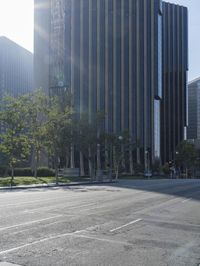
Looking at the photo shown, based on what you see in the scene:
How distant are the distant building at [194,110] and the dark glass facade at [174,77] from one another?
16.6 meters

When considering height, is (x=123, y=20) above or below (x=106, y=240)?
above

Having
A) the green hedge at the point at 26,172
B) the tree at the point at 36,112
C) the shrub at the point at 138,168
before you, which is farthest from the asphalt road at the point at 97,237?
the shrub at the point at 138,168

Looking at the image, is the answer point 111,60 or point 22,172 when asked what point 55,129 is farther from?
point 111,60

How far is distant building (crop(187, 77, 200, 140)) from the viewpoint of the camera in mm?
189812

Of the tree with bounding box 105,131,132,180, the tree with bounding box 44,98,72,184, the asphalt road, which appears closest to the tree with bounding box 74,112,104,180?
the tree with bounding box 44,98,72,184

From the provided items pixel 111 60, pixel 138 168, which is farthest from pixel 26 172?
pixel 111 60

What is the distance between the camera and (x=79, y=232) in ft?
39.3

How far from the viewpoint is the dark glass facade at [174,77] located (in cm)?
16250

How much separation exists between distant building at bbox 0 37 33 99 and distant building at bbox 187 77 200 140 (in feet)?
241

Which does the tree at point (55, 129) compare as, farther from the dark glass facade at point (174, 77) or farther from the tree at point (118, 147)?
the dark glass facade at point (174, 77)

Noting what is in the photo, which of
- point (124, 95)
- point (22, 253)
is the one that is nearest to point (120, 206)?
point (22, 253)

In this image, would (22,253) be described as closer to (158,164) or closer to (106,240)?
(106,240)

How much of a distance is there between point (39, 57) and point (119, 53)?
2131cm

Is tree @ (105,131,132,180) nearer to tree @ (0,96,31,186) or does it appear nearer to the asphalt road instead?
tree @ (0,96,31,186)
